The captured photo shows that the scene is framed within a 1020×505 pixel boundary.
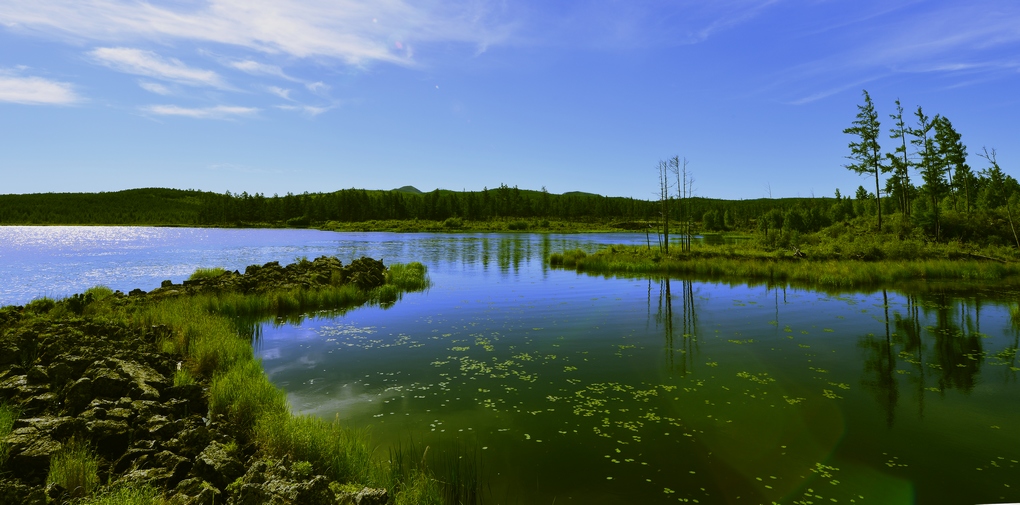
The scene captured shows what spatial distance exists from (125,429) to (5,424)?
1.44 metres

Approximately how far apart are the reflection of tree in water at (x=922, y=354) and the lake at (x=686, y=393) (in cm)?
8

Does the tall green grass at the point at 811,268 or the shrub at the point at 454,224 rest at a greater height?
the shrub at the point at 454,224

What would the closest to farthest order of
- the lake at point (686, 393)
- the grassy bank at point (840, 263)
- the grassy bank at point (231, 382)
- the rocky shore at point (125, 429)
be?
the rocky shore at point (125, 429) → the grassy bank at point (231, 382) → the lake at point (686, 393) → the grassy bank at point (840, 263)

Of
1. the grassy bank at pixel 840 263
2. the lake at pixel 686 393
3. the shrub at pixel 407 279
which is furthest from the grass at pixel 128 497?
the grassy bank at pixel 840 263

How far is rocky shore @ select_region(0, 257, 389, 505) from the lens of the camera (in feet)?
17.5

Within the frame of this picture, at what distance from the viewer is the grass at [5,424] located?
5.81 metres

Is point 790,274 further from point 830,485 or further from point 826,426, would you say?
point 830,485

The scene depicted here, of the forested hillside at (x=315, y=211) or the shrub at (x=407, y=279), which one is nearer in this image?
the shrub at (x=407, y=279)

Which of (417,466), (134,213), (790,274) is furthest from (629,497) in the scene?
(134,213)

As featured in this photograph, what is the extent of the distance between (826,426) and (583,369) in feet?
17.4

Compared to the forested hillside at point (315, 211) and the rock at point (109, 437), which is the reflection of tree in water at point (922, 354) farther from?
the forested hillside at point (315, 211)

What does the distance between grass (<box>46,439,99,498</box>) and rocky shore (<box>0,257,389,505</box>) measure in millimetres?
85

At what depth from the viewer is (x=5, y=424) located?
656 centimetres

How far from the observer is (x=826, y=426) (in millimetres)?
8867
